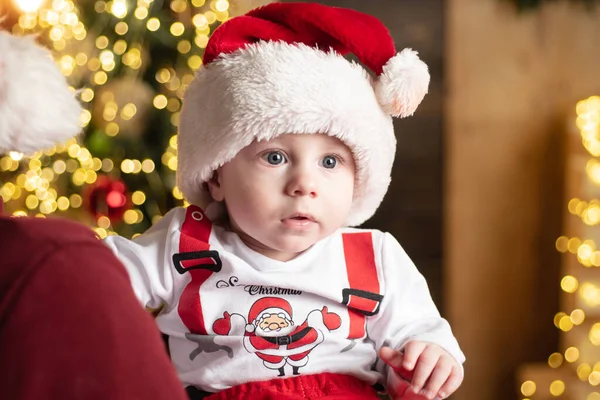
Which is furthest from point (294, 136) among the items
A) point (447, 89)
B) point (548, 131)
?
point (548, 131)

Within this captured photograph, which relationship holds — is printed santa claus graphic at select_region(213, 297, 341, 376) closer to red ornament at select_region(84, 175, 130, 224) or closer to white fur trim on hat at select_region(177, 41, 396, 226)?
white fur trim on hat at select_region(177, 41, 396, 226)

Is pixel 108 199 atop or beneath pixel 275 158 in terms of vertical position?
beneath

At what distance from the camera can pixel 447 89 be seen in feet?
7.37

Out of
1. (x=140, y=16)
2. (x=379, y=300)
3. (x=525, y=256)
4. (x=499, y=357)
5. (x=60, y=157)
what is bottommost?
(x=499, y=357)

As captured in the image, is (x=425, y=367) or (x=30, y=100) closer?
(x=30, y=100)

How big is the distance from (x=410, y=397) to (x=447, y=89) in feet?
4.71

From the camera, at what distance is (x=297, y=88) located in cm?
100

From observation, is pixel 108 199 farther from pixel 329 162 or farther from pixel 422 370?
pixel 422 370

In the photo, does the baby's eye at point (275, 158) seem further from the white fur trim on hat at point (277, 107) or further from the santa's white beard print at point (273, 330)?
the santa's white beard print at point (273, 330)

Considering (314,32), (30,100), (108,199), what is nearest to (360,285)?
(314,32)

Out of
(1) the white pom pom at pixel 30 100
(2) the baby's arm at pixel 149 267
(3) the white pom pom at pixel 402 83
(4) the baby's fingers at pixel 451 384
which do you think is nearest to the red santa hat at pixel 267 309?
(2) the baby's arm at pixel 149 267

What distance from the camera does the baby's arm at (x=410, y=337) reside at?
3.21 ft

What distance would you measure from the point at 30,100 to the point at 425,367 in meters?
0.66

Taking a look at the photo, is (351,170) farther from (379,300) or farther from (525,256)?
(525,256)
